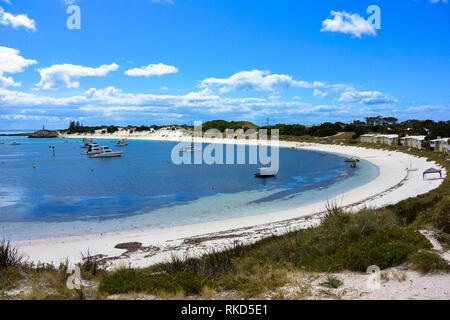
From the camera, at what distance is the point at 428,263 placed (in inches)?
240

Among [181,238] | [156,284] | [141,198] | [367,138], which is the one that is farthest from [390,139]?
[156,284]

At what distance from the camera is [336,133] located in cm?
10875

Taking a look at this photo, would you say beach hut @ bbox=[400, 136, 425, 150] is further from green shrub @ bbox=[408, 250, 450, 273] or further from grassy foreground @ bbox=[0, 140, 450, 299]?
green shrub @ bbox=[408, 250, 450, 273]

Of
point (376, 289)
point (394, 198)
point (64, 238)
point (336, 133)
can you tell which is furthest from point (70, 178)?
point (336, 133)

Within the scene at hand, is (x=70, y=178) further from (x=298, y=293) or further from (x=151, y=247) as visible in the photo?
(x=298, y=293)

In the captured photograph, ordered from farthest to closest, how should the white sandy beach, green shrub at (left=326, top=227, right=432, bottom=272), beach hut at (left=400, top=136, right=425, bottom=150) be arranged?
1. beach hut at (left=400, top=136, right=425, bottom=150)
2. the white sandy beach
3. green shrub at (left=326, top=227, right=432, bottom=272)

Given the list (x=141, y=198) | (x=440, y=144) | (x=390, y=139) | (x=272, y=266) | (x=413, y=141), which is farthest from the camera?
(x=390, y=139)

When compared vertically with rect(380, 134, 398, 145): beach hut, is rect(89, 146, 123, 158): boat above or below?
below

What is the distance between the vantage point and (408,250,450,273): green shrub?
6.08 metres

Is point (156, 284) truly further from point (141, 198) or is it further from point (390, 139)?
point (390, 139)

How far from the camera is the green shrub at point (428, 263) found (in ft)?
19.9

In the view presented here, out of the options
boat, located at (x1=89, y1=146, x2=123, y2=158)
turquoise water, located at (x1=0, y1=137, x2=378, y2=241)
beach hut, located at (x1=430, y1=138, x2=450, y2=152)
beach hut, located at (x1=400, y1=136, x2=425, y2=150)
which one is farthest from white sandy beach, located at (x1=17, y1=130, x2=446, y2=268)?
boat, located at (x1=89, y1=146, x2=123, y2=158)

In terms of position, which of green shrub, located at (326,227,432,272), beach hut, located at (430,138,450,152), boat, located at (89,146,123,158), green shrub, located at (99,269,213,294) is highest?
beach hut, located at (430,138,450,152)

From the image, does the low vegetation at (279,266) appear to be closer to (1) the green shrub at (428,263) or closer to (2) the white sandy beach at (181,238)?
(1) the green shrub at (428,263)
